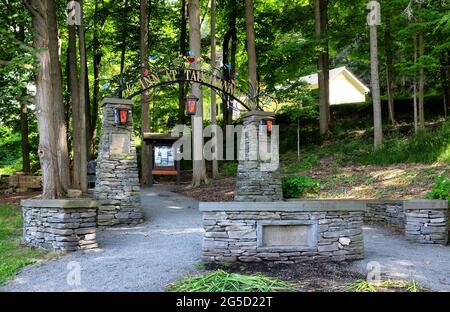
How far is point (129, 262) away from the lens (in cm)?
640

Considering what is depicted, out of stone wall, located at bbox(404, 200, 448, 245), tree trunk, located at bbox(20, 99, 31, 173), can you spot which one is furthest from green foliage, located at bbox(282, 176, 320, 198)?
tree trunk, located at bbox(20, 99, 31, 173)

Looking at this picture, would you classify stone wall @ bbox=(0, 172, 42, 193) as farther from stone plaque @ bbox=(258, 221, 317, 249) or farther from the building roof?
the building roof

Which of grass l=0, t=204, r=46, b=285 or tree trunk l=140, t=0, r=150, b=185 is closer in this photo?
grass l=0, t=204, r=46, b=285

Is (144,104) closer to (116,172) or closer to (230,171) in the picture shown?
(230,171)

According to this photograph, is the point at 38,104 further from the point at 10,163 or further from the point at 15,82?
the point at 10,163

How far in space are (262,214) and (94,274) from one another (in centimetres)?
240

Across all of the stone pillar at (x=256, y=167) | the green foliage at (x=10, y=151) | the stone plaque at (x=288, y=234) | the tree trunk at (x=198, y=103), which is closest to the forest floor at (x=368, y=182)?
the stone pillar at (x=256, y=167)

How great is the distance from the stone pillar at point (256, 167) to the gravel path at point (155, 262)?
2.47 metres

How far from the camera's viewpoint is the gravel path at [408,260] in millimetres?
5425

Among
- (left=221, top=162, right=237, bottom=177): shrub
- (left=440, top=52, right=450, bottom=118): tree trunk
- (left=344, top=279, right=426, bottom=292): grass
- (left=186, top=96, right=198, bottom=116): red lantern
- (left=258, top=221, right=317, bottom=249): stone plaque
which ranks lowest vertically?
(left=344, top=279, right=426, bottom=292): grass

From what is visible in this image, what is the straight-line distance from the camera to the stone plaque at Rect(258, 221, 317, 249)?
6191 millimetres

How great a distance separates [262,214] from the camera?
618cm

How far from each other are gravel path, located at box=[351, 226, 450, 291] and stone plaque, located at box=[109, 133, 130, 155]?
569 centimetres
